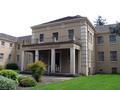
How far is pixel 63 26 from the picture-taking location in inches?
1149

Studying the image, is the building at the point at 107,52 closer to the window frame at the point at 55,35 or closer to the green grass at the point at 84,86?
the window frame at the point at 55,35

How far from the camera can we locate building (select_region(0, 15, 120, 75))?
85.3 ft

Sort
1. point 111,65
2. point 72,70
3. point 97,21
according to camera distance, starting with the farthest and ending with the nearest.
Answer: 1. point 97,21
2. point 111,65
3. point 72,70

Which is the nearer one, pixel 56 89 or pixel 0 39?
→ pixel 56 89

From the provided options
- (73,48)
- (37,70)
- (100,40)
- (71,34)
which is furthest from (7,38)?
(37,70)

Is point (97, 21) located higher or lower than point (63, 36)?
higher

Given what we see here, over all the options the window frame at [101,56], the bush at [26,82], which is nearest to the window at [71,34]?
the window frame at [101,56]

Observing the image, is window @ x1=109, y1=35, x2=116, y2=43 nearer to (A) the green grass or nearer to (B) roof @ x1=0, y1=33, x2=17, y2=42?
(A) the green grass

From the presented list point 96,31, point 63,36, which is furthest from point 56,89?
point 96,31

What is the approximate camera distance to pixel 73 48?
2425 cm

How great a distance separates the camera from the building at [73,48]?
26.0 m

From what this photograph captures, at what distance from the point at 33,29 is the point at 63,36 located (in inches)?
255

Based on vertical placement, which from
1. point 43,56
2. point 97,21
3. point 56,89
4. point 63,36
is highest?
point 97,21

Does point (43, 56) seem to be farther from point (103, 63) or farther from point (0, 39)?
point (0, 39)
